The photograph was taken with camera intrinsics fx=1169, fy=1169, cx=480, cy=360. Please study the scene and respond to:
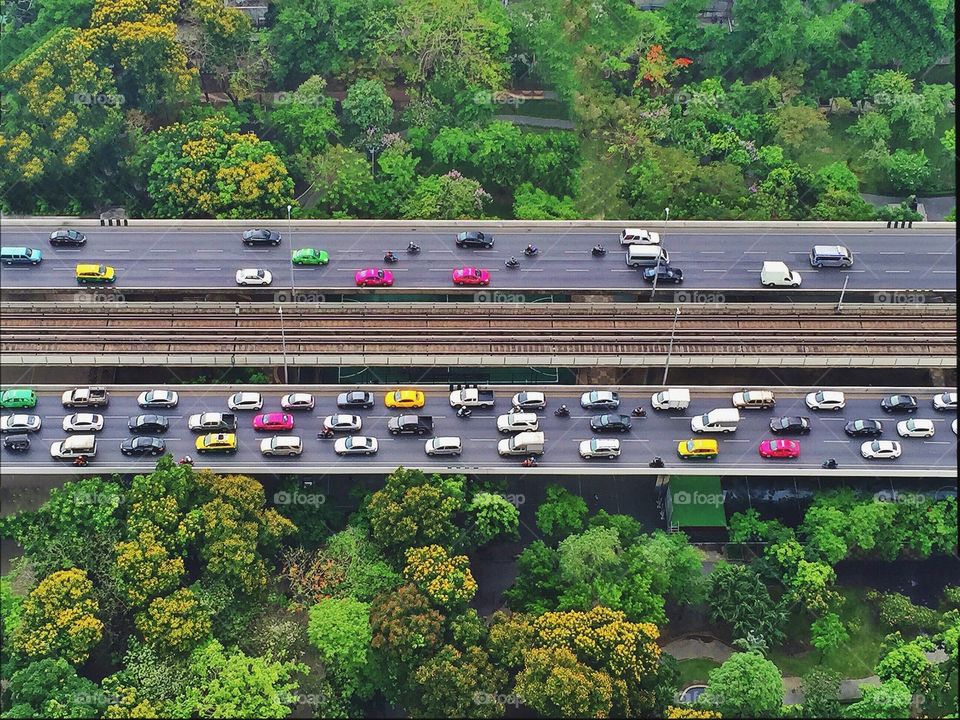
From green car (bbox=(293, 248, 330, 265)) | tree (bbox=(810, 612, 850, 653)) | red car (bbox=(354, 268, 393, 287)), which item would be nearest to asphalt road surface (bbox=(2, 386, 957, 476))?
tree (bbox=(810, 612, 850, 653))

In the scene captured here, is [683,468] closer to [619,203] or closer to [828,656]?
[828,656]

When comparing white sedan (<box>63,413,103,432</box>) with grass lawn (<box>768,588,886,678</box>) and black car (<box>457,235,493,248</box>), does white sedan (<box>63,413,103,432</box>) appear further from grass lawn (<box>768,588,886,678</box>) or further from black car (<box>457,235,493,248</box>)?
grass lawn (<box>768,588,886,678</box>)

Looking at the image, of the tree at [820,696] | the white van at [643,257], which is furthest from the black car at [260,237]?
the tree at [820,696]

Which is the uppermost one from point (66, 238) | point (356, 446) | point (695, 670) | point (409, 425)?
point (66, 238)

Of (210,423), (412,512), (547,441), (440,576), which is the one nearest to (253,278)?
(210,423)

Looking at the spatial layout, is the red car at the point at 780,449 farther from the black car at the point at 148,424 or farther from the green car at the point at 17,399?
the green car at the point at 17,399

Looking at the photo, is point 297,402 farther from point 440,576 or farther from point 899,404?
point 899,404

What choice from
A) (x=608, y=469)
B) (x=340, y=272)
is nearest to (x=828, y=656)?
(x=608, y=469)
